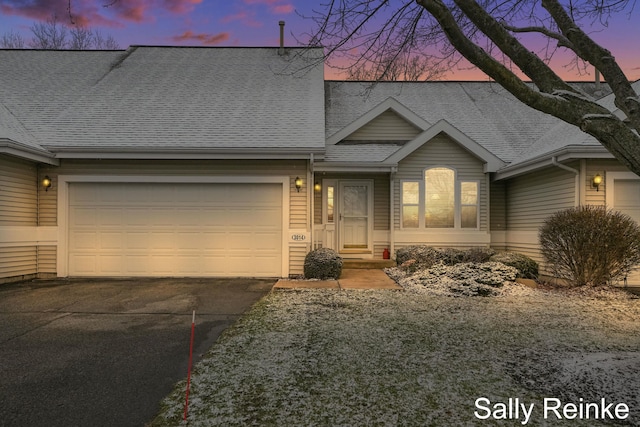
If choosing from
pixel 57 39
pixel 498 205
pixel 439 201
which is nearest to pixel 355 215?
pixel 439 201

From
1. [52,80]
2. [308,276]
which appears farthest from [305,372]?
[52,80]

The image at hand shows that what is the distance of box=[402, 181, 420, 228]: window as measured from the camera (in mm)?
11930

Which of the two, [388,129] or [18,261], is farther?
[388,129]

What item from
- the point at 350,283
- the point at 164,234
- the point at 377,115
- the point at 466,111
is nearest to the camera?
the point at 350,283

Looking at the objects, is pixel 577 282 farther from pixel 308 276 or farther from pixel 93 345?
pixel 93 345

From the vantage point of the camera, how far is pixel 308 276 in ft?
32.3

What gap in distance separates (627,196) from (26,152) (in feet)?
42.8

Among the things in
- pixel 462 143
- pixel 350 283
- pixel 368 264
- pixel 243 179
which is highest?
pixel 462 143

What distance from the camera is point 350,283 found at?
30.0ft

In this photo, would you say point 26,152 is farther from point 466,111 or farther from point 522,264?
point 466,111

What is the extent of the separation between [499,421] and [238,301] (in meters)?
5.40

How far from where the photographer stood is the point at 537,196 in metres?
11.0

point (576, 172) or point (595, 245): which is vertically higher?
point (576, 172)

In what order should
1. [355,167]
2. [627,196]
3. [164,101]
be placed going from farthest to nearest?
[164,101], [355,167], [627,196]
